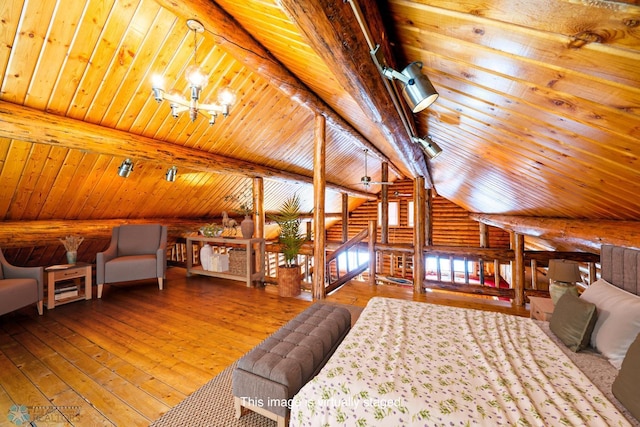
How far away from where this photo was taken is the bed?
3.48 feet

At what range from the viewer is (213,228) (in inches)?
179

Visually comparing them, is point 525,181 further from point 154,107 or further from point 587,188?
point 154,107

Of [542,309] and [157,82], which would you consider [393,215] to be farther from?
[157,82]

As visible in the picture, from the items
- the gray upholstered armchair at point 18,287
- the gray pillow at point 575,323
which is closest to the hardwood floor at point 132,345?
the gray upholstered armchair at point 18,287

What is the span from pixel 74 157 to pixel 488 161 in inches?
203

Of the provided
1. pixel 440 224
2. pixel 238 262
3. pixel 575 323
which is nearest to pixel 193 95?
pixel 238 262

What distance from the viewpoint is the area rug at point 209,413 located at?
1504 millimetres

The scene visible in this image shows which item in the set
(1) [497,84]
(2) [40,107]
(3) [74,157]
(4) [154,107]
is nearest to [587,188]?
(1) [497,84]

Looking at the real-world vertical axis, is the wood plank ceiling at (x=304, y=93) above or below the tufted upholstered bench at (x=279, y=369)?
above

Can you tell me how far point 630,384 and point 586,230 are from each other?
2.23 metres

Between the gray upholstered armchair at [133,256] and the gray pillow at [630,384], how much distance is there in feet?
15.5

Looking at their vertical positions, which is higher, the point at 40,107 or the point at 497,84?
the point at 40,107

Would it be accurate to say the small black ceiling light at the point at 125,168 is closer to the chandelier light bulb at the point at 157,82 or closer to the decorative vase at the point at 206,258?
the decorative vase at the point at 206,258

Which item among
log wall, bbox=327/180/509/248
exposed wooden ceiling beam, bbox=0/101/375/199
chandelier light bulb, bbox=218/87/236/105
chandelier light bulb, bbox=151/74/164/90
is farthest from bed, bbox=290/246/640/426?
log wall, bbox=327/180/509/248
